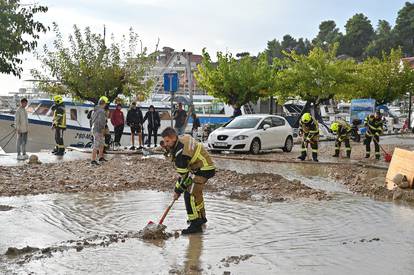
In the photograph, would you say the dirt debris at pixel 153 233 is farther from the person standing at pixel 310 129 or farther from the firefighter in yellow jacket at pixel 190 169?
the person standing at pixel 310 129

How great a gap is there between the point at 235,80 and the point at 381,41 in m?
76.2

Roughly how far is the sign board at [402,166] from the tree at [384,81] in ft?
90.3

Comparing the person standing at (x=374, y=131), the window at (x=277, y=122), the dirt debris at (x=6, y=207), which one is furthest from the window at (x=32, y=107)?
the dirt debris at (x=6, y=207)

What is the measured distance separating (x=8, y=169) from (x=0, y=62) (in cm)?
613

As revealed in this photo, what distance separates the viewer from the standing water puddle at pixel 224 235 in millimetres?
6340

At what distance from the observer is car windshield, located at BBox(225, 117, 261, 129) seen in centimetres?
2181

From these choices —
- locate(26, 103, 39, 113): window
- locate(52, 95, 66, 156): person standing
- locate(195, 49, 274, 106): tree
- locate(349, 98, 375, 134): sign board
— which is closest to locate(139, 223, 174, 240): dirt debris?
locate(52, 95, 66, 156): person standing

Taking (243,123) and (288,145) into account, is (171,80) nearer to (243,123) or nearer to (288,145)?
(243,123)

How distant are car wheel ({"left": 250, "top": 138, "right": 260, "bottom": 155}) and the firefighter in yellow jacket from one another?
43.2 ft

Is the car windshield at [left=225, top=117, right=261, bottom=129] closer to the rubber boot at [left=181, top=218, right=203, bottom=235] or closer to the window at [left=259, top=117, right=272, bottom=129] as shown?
the window at [left=259, top=117, right=272, bottom=129]

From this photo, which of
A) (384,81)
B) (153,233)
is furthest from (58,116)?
(384,81)

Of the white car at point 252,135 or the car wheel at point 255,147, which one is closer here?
the white car at point 252,135

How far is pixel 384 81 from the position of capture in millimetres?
40875

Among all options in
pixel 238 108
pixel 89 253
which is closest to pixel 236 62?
pixel 238 108
